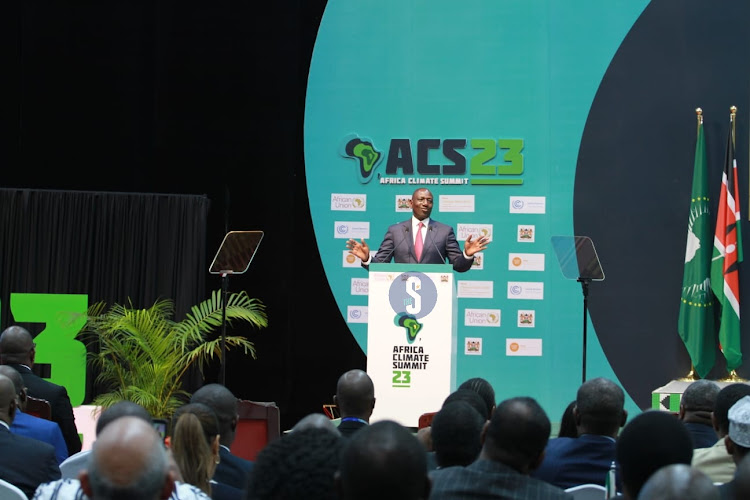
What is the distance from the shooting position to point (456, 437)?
3.00m

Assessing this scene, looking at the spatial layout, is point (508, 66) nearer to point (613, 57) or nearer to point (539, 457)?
point (613, 57)

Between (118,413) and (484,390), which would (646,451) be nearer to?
(118,413)

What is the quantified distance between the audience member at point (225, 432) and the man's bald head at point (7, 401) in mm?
793

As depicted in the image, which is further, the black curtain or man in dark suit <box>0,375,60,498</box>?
the black curtain

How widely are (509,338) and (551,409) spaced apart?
74 cm

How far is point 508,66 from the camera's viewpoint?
28.7 feet

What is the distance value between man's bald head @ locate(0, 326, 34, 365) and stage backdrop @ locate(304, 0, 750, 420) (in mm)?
3829

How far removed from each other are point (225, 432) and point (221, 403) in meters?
0.12

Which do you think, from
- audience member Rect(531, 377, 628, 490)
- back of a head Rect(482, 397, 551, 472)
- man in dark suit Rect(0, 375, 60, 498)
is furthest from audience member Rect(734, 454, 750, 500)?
man in dark suit Rect(0, 375, 60, 498)

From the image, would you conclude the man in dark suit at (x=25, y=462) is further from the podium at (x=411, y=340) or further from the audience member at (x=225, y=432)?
the podium at (x=411, y=340)

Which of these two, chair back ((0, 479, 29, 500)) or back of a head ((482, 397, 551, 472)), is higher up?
back of a head ((482, 397, 551, 472))

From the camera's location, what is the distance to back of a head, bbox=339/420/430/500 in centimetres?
177

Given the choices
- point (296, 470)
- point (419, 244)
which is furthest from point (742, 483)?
point (419, 244)

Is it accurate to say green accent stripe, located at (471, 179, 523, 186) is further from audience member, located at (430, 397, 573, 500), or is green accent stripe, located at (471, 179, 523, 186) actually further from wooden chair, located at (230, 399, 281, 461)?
audience member, located at (430, 397, 573, 500)
